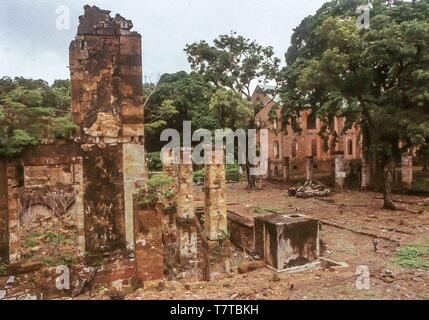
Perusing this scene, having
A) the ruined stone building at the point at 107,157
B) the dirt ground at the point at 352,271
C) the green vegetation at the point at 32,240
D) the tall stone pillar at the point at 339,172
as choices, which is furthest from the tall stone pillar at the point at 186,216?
the tall stone pillar at the point at 339,172

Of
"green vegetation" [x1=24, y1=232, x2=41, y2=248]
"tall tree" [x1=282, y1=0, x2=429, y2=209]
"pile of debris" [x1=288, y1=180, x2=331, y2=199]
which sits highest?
"tall tree" [x1=282, y1=0, x2=429, y2=209]

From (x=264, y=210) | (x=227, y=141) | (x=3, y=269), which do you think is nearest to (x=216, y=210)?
(x=3, y=269)

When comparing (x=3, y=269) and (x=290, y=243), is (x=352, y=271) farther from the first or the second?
(x=3, y=269)

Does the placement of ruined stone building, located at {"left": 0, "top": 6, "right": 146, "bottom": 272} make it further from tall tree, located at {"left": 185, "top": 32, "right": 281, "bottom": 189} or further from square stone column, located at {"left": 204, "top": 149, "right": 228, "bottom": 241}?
tall tree, located at {"left": 185, "top": 32, "right": 281, "bottom": 189}

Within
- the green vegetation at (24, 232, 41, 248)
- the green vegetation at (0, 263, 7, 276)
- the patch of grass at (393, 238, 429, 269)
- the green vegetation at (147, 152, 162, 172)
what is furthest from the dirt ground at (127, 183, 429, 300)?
the green vegetation at (147, 152, 162, 172)

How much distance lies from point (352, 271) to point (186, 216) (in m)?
5.32

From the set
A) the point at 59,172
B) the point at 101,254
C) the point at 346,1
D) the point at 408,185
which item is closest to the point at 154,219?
the point at 101,254

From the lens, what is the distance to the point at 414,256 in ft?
28.3

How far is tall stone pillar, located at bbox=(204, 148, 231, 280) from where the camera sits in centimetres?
1015

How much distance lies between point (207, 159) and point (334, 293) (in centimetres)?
549

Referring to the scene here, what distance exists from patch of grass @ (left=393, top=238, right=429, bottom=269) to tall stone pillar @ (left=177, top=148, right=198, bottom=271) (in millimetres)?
5653

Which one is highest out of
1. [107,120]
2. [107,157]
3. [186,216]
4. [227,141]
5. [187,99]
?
[187,99]
